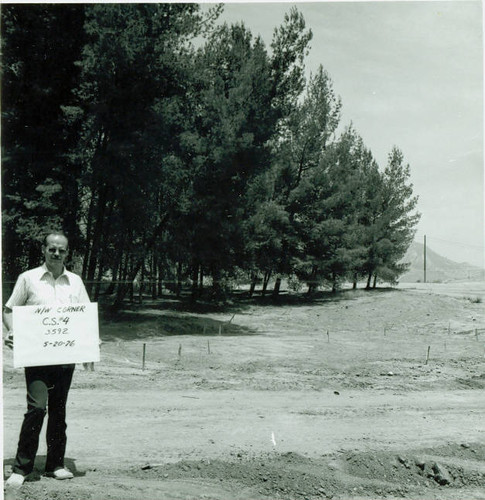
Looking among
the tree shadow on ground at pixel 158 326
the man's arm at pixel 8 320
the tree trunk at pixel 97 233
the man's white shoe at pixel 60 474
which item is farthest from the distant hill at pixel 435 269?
the man's arm at pixel 8 320

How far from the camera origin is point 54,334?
15.5ft

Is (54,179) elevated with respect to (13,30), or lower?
lower

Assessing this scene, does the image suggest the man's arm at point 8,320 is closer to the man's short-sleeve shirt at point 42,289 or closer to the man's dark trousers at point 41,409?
the man's short-sleeve shirt at point 42,289

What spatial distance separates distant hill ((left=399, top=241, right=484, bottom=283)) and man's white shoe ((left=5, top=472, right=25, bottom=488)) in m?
95.7

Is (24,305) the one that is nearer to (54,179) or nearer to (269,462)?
(269,462)

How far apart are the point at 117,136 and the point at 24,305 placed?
56.9 feet

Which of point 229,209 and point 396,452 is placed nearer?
point 396,452

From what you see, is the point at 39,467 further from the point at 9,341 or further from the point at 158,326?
the point at 158,326

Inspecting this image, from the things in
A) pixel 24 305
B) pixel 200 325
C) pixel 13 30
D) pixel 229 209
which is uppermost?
pixel 13 30

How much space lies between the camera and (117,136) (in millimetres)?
21266

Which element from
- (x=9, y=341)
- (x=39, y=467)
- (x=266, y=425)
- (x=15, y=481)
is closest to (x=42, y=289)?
(x=9, y=341)

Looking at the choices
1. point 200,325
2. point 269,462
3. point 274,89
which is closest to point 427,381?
point 269,462

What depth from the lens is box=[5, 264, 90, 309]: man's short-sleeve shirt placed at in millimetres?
4754

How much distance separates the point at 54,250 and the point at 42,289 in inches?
13.3
